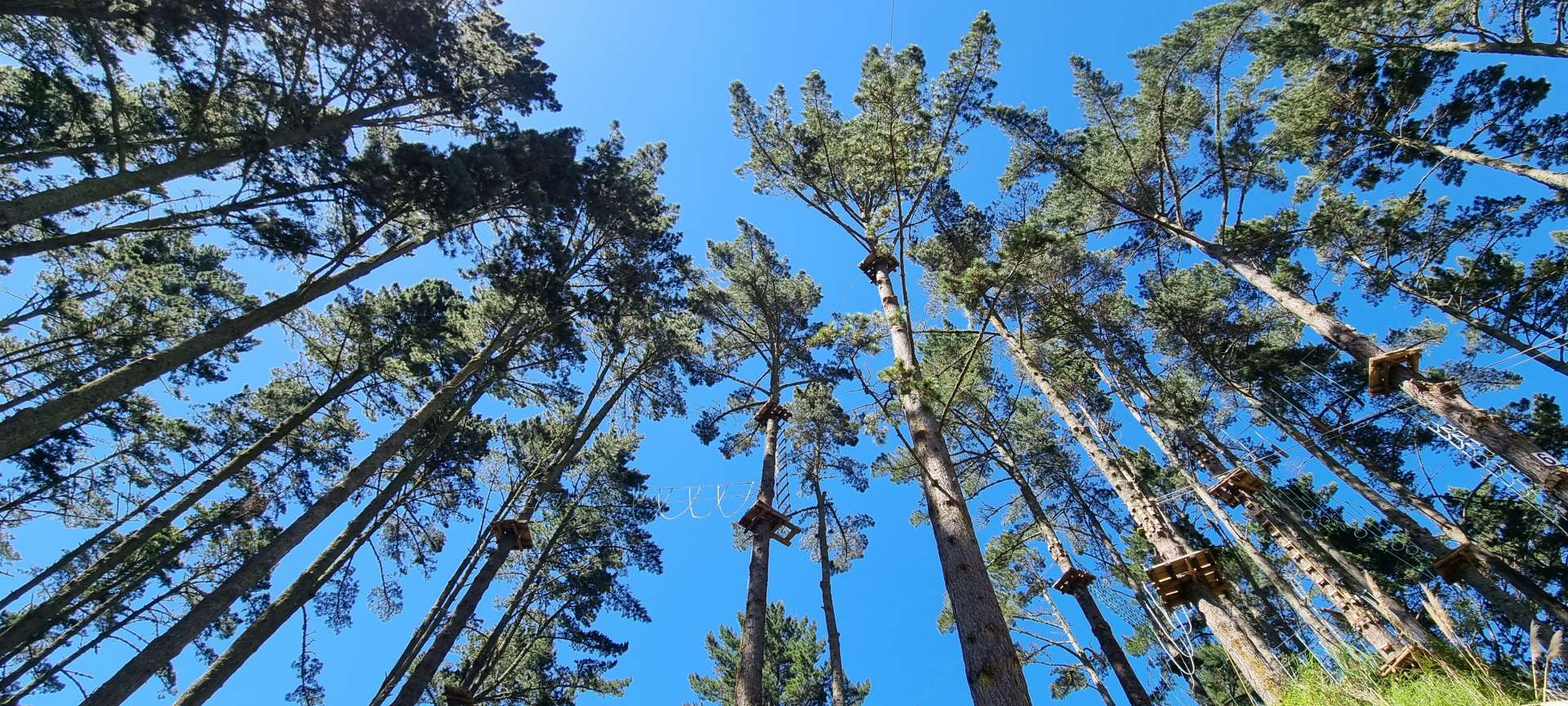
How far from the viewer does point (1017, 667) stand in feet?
14.2

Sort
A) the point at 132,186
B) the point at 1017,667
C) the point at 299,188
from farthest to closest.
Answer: the point at 299,188 → the point at 132,186 → the point at 1017,667

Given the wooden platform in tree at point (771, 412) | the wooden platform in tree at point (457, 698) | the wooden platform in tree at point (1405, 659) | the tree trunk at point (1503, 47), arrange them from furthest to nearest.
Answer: the wooden platform in tree at point (771, 412)
the wooden platform in tree at point (457, 698)
the tree trunk at point (1503, 47)
the wooden platform in tree at point (1405, 659)

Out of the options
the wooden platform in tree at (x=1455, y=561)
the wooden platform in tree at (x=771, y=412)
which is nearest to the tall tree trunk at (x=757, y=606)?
the wooden platform in tree at (x=771, y=412)

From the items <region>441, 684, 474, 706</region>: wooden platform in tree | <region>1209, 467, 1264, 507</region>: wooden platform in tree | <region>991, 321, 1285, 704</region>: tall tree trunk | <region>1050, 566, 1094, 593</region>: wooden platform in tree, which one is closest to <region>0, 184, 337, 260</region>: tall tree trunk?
<region>441, 684, 474, 706</region>: wooden platform in tree

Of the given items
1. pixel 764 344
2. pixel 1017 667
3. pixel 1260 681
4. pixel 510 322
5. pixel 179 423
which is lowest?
pixel 1017 667

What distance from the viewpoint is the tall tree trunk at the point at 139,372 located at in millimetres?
5352

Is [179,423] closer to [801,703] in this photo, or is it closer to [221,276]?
[221,276]

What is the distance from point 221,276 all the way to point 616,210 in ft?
25.1

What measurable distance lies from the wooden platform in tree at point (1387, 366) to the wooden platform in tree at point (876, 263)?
6219mm

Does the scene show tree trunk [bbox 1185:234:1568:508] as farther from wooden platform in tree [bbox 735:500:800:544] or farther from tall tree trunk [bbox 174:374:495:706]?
tall tree trunk [bbox 174:374:495:706]

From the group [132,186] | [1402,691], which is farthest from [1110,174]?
[132,186]

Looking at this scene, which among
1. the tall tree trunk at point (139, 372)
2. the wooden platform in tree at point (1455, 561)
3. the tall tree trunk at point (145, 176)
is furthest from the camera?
the wooden platform in tree at point (1455, 561)

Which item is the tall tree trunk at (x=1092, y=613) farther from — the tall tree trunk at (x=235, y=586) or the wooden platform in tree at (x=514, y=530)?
the tall tree trunk at (x=235, y=586)

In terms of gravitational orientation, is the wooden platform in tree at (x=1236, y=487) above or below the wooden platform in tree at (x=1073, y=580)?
above
